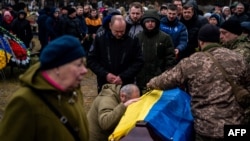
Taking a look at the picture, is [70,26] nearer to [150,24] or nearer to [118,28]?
[150,24]

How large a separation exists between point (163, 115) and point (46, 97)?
1.70 meters

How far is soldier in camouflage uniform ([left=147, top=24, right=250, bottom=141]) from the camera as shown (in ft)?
12.6

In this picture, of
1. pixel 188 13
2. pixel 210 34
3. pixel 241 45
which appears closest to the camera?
pixel 210 34

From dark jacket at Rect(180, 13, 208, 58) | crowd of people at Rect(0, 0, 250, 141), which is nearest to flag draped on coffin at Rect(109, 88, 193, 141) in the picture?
crowd of people at Rect(0, 0, 250, 141)

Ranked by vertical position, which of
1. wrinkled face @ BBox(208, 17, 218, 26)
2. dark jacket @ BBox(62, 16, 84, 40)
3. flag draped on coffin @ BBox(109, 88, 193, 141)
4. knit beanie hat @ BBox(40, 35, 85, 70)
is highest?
knit beanie hat @ BBox(40, 35, 85, 70)

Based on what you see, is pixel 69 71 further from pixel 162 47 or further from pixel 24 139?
pixel 162 47

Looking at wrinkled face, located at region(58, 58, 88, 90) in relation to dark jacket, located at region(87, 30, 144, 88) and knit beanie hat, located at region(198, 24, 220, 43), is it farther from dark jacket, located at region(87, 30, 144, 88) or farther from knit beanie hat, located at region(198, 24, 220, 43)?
dark jacket, located at region(87, 30, 144, 88)

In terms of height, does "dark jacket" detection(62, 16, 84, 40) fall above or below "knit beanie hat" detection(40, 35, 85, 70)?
below

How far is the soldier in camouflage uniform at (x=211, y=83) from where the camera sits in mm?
3842

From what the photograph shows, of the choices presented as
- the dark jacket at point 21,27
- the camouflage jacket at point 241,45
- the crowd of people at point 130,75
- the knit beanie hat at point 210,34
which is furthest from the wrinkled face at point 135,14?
the dark jacket at point 21,27

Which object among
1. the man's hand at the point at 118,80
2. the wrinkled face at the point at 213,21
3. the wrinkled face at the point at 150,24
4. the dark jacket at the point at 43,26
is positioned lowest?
the dark jacket at the point at 43,26

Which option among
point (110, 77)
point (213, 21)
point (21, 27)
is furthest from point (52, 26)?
point (110, 77)

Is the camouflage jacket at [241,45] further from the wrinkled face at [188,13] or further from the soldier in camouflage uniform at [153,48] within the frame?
the wrinkled face at [188,13]

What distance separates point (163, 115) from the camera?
13.3 feet
